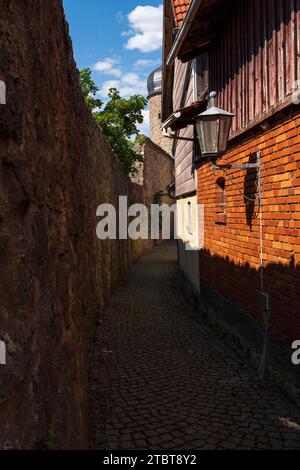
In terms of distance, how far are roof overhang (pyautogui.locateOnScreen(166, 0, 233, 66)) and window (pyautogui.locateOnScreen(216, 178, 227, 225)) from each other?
2289mm

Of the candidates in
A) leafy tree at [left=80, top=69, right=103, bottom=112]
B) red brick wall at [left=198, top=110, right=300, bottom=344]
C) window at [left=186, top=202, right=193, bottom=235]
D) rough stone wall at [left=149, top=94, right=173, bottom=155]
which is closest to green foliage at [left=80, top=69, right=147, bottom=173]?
leafy tree at [left=80, top=69, right=103, bottom=112]

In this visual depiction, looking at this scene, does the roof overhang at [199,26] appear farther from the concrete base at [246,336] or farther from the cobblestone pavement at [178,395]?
the cobblestone pavement at [178,395]

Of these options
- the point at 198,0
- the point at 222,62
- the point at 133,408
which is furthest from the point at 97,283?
the point at 198,0

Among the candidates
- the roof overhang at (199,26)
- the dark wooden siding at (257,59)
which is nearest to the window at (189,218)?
the roof overhang at (199,26)

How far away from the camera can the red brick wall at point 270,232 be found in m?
4.07

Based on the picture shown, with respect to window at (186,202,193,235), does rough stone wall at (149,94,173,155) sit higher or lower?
higher

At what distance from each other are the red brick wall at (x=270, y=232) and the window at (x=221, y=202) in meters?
0.14

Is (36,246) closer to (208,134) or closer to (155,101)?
(208,134)

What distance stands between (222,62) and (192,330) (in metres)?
4.53

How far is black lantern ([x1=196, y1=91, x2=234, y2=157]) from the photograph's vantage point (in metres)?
5.08

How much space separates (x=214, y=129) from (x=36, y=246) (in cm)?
374

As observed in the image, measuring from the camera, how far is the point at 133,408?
416cm

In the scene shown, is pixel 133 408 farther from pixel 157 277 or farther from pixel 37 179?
pixel 157 277

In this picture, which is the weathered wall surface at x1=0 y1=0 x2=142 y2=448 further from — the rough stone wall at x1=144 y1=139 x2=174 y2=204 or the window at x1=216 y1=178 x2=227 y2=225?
the rough stone wall at x1=144 y1=139 x2=174 y2=204
